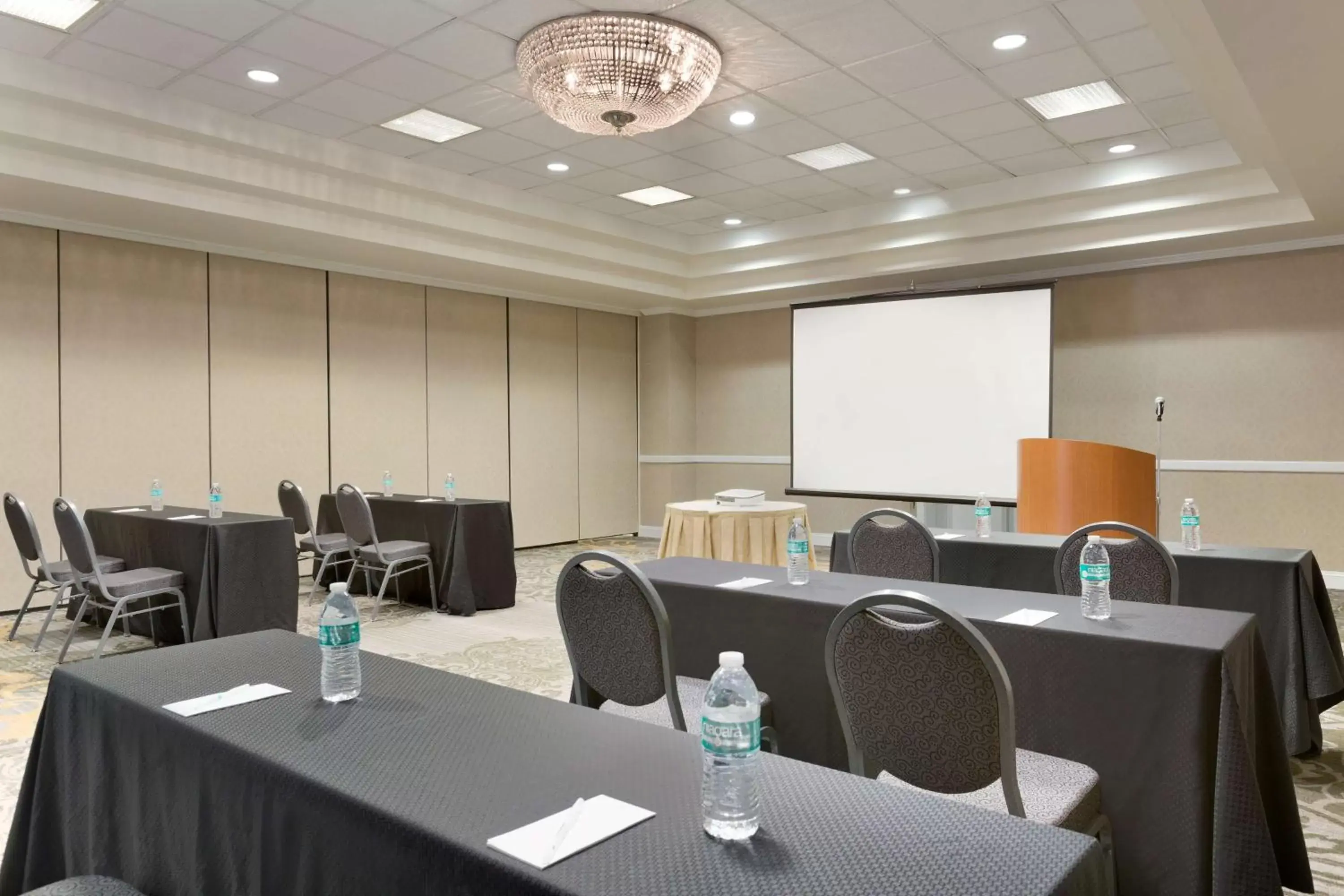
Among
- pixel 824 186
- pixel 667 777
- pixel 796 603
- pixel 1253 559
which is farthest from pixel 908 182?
pixel 667 777

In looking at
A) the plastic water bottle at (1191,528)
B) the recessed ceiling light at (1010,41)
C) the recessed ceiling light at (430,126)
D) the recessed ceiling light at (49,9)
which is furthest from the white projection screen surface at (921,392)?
the recessed ceiling light at (49,9)

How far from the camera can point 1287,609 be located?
11.7ft

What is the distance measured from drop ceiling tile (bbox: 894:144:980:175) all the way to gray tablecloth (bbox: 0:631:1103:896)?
6134 millimetres

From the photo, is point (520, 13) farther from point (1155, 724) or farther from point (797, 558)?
point (1155, 724)

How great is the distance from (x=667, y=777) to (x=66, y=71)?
5.96 meters

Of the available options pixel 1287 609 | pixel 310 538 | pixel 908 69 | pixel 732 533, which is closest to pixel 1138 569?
pixel 1287 609

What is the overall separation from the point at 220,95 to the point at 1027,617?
18.7 ft

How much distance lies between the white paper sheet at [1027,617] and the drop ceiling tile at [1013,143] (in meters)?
4.85

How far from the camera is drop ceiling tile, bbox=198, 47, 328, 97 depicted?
17.0 feet

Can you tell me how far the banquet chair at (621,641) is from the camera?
2.29 metres

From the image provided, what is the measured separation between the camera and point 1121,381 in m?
8.36

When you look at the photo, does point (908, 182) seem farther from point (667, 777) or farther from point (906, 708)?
point (667, 777)

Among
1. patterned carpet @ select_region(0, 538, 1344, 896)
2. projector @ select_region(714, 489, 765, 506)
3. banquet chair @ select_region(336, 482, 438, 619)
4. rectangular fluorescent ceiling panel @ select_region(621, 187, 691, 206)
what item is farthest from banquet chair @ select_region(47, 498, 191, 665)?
rectangular fluorescent ceiling panel @ select_region(621, 187, 691, 206)

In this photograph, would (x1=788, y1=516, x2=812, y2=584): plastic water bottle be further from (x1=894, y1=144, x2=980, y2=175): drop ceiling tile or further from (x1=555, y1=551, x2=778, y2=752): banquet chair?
(x1=894, y1=144, x2=980, y2=175): drop ceiling tile
